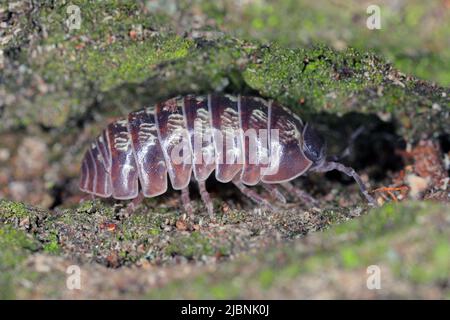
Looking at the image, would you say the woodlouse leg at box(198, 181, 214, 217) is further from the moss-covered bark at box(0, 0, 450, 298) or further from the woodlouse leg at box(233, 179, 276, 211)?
the woodlouse leg at box(233, 179, 276, 211)

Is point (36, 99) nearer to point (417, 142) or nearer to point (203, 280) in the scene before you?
point (203, 280)

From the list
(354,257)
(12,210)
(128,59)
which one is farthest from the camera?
(128,59)

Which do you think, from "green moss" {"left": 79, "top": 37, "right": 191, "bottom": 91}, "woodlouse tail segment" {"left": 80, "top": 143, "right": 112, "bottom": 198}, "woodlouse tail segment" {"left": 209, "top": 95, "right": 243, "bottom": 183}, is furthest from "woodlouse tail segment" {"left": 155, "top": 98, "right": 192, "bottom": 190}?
"woodlouse tail segment" {"left": 80, "top": 143, "right": 112, "bottom": 198}

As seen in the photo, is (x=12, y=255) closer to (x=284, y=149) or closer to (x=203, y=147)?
(x=203, y=147)

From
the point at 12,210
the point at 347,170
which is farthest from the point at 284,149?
the point at 12,210

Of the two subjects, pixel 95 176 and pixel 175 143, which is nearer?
pixel 175 143
